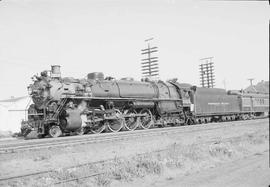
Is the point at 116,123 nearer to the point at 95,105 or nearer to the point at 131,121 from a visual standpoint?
the point at 131,121

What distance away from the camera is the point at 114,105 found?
66.6ft

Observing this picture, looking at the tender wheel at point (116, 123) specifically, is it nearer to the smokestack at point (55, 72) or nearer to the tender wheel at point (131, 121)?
the tender wheel at point (131, 121)

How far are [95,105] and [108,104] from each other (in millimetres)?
824

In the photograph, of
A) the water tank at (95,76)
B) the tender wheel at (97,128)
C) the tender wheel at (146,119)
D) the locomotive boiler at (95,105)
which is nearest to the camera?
the locomotive boiler at (95,105)

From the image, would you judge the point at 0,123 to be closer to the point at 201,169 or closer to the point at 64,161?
the point at 64,161

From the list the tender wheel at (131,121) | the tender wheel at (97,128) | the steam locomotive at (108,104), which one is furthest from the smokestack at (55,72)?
the tender wheel at (131,121)

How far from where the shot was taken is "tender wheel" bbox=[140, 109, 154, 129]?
2211 centimetres

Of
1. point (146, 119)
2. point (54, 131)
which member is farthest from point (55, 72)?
point (146, 119)

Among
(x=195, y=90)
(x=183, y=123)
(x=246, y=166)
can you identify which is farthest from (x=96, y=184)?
(x=195, y=90)

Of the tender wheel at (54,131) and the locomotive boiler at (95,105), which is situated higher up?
the locomotive boiler at (95,105)

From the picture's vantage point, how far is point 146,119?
878 inches

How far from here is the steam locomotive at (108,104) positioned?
17094 millimetres

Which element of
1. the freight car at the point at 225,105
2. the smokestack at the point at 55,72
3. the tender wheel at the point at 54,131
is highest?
the smokestack at the point at 55,72

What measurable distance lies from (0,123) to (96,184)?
2326cm
